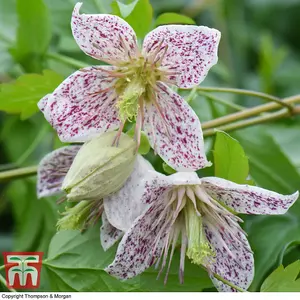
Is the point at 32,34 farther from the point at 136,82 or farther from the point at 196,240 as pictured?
the point at 196,240

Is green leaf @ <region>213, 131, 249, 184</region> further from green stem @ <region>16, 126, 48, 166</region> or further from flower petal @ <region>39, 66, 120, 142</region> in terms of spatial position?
green stem @ <region>16, 126, 48, 166</region>

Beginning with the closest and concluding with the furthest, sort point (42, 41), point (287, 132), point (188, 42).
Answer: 1. point (188, 42)
2. point (42, 41)
3. point (287, 132)

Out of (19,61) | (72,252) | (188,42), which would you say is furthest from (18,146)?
(188,42)

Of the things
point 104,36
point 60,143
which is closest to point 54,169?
point 60,143

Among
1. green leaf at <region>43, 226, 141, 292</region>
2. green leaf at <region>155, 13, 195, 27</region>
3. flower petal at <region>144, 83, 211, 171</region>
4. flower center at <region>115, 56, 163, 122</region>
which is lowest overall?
green leaf at <region>43, 226, 141, 292</region>

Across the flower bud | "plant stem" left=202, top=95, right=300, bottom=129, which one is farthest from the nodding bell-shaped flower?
"plant stem" left=202, top=95, right=300, bottom=129

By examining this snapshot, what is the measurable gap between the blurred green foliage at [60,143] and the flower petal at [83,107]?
0.05 metres

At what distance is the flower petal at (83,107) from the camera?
594mm

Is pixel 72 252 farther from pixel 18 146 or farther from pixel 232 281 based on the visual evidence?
pixel 18 146

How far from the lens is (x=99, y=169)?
22.6 inches

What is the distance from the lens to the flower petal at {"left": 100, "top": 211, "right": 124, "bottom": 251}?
2.02ft

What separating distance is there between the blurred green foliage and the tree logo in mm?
11

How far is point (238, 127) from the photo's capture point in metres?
0.71

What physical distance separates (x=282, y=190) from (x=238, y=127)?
101mm
